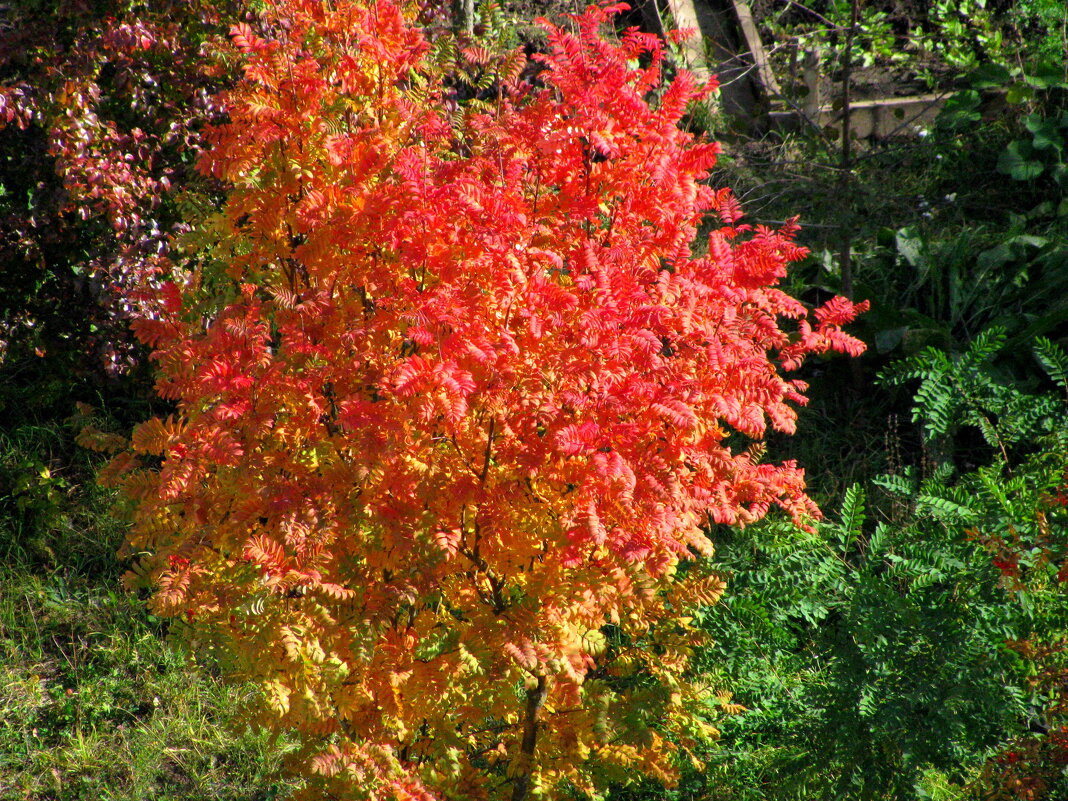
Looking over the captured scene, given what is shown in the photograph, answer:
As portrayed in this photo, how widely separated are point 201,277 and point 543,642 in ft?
4.90

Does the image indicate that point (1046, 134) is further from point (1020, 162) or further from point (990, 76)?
point (990, 76)

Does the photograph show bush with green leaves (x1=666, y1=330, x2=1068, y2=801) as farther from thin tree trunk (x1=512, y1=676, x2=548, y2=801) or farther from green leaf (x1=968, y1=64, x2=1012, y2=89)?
green leaf (x1=968, y1=64, x2=1012, y2=89)

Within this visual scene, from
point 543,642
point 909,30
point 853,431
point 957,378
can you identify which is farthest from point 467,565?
point 909,30

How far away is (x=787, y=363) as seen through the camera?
279 centimetres

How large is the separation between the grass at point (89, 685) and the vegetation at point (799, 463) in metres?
0.01

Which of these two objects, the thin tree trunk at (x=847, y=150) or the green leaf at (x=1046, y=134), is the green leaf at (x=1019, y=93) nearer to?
the green leaf at (x=1046, y=134)

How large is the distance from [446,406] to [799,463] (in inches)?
122

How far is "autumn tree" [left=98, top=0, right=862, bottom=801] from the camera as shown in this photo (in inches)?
94.1

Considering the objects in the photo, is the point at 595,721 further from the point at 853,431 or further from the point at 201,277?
the point at 853,431

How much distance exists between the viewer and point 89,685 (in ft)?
13.4

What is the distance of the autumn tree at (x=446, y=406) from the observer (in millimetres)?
2391

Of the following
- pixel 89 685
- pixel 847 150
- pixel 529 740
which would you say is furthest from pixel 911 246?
pixel 89 685

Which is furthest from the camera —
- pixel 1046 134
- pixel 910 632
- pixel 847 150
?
pixel 1046 134

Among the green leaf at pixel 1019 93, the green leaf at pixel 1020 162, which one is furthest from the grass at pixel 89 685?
the green leaf at pixel 1019 93
